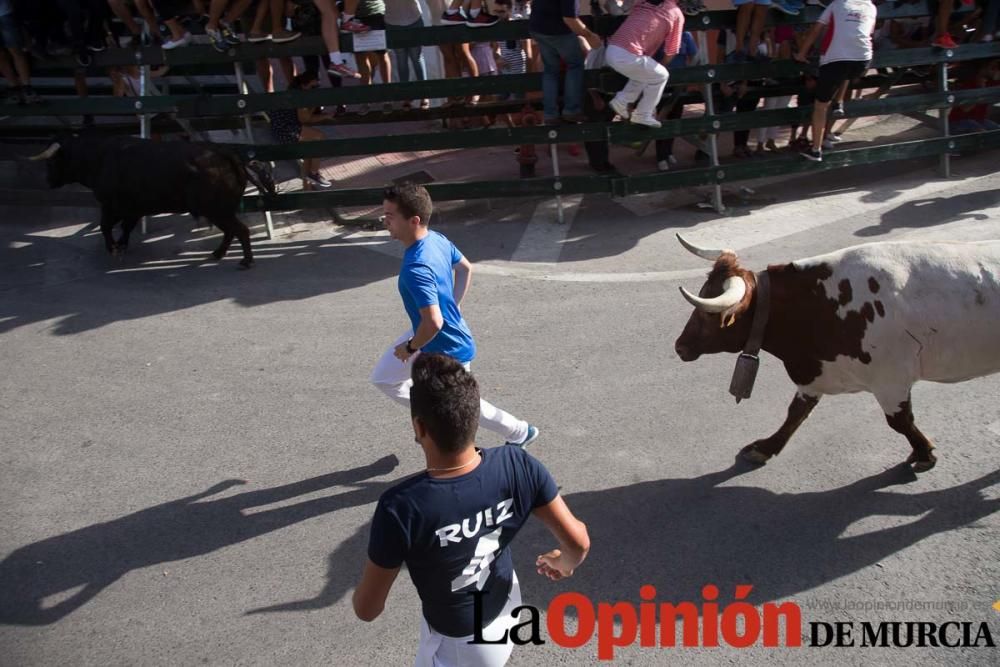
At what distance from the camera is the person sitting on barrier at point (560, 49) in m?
8.44

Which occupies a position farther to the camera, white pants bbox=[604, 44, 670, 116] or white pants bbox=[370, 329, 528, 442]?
white pants bbox=[604, 44, 670, 116]

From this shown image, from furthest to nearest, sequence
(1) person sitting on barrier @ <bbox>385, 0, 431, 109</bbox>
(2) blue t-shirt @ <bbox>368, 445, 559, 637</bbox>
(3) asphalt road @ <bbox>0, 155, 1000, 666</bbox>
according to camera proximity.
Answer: (1) person sitting on barrier @ <bbox>385, 0, 431, 109</bbox>
(3) asphalt road @ <bbox>0, 155, 1000, 666</bbox>
(2) blue t-shirt @ <bbox>368, 445, 559, 637</bbox>

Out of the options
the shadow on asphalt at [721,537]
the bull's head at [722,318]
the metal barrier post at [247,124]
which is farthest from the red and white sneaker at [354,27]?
the shadow on asphalt at [721,537]

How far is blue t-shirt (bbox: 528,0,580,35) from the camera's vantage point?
8367mm

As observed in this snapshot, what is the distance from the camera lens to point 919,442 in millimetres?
4957

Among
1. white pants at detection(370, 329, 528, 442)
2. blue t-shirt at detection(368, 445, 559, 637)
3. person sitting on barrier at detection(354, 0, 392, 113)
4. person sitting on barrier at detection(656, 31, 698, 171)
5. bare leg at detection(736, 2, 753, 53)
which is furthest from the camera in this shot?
person sitting on barrier at detection(656, 31, 698, 171)

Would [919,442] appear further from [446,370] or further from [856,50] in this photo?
[856,50]

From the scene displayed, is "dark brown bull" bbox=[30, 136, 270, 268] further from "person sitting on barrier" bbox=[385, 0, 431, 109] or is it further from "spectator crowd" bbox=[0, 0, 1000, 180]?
"person sitting on barrier" bbox=[385, 0, 431, 109]

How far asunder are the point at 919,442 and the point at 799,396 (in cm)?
68

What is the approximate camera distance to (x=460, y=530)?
2.77 meters

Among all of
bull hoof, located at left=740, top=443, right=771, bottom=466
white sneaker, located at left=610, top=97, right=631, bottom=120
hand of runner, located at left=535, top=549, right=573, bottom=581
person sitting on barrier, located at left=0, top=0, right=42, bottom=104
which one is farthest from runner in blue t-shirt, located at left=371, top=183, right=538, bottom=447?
person sitting on barrier, located at left=0, top=0, right=42, bottom=104

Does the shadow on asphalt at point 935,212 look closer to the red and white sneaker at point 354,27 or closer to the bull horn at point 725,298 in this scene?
the bull horn at point 725,298

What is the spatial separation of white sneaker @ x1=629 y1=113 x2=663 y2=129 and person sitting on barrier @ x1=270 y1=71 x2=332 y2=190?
10.7 feet

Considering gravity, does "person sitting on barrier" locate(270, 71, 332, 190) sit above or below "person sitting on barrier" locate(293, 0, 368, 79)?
below
